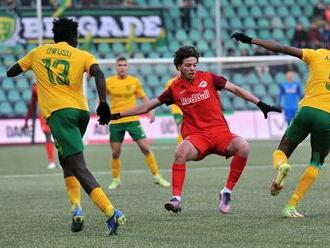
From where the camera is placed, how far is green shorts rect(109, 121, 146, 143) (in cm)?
1666

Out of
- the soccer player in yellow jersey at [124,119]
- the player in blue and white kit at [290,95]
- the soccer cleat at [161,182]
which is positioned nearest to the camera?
the soccer cleat at [161,182]

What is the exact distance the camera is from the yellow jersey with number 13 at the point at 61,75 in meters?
9.82

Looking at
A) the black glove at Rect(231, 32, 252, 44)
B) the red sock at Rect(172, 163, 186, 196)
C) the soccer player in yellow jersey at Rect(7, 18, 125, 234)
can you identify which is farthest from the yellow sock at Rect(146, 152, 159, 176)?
the black glove at Rect(231, 32, 252, 44)

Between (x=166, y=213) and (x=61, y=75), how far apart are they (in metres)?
2.46

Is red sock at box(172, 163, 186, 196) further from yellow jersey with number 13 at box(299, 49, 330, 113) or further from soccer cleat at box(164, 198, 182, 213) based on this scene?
yellow jersey with number 13 at box(299, 49, 330, 113)

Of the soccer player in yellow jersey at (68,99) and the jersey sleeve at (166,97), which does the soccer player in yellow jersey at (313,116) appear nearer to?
the jersey sleeve at (166,97)

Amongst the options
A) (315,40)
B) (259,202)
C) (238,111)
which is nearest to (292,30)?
(315,40)

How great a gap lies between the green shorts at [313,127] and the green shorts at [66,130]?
8.38ft

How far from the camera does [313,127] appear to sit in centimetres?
1074

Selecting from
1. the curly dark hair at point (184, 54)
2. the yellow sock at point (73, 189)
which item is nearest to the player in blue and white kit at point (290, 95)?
the curly dark hair at point (184, 54)

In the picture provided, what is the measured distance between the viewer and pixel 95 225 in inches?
410

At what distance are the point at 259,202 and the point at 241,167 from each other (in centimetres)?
156

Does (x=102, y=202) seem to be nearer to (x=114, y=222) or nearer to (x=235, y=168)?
(x=114, y=222)

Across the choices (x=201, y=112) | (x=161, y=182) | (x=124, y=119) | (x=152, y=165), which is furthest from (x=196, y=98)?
(x=124, y=119)
